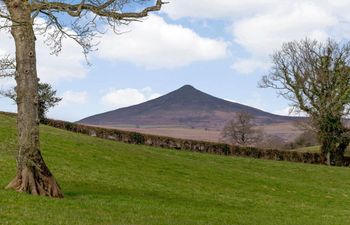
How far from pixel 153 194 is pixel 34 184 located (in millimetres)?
7937

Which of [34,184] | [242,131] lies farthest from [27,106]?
[242,131]

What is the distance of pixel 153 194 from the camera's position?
26.8 meters

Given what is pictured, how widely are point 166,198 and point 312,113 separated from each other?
172 ft

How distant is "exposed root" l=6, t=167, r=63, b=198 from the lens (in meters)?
20.7

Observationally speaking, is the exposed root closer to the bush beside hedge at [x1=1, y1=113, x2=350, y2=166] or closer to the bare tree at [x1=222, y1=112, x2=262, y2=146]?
the bush beside hedge at [x1=1, y1=113, x2=350, y2=166]

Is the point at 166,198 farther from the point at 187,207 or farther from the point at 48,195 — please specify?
the point at 48,195

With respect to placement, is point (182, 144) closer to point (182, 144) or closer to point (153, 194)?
point (182, 144)

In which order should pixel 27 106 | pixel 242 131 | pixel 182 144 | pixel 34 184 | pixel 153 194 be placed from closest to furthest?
pixel 34 184
pixel 27 106
pixel 153 194
pixel 182 144
pixel 242 131

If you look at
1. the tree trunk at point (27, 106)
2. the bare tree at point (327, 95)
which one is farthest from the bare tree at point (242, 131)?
the tree trunk at point (27, 106)

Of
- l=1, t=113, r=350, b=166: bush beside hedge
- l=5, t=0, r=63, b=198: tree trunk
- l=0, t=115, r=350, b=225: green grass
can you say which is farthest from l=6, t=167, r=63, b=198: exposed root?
l=1, t=113, r=350, b=166: bush beside hedge

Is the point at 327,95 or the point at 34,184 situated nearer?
the point at 34,184

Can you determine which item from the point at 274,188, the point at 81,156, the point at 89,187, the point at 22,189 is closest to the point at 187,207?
the point at 89,187

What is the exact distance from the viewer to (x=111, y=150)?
139 ft

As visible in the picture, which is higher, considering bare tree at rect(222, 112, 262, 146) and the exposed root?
bare tree at rect(222, 112, 262, 146)
